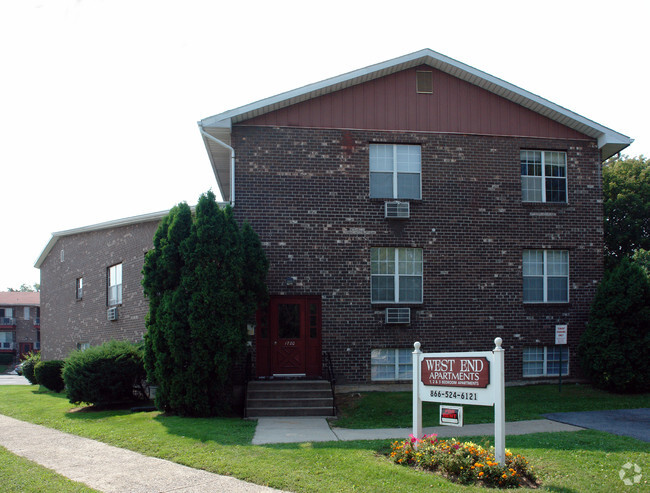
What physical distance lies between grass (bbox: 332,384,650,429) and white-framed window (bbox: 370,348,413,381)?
0.89 meters

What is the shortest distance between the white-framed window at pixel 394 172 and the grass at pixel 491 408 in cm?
517

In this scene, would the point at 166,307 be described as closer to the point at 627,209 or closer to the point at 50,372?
the point at 50,372

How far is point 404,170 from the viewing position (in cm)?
1638

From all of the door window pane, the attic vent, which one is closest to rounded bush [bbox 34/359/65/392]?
the door window pane

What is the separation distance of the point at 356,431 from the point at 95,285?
43.7 feet

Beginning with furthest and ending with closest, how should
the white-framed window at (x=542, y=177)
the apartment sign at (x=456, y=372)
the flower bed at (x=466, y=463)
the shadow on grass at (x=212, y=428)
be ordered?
1. the white-framed window at (x=542, y=177)
2. the shadow on grass at (x=212, y=428)
3. the apartment sign at (x=456, y=372)
4. the flower bed at (x=466, y=463)

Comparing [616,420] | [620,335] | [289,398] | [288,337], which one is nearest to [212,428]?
[289,398]

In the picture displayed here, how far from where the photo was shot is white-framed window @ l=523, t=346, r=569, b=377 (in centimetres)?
1642

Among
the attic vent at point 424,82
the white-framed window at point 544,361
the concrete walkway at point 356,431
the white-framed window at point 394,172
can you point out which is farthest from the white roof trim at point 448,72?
the concrete walkway at point 356,431

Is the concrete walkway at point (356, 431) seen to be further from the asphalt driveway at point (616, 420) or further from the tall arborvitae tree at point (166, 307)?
the tall arborvitae tree at point (166, 307)

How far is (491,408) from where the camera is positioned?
13453 mm

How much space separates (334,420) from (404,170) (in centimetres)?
692

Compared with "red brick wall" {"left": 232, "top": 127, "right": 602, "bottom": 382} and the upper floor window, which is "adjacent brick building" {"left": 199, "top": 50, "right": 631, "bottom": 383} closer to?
"red brick wall" {"left": 232, "top": 127, "right": 602, "bottom": 382}

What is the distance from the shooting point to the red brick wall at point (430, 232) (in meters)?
15.7
